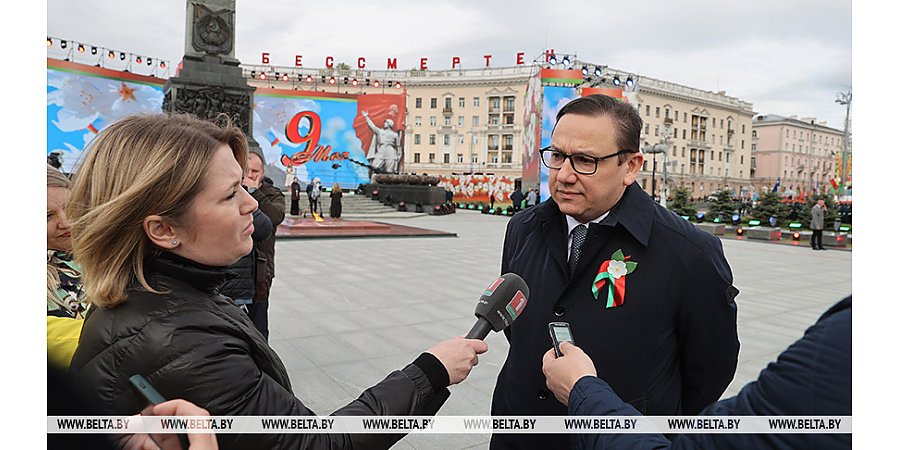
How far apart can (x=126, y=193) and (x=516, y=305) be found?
1.09 meters

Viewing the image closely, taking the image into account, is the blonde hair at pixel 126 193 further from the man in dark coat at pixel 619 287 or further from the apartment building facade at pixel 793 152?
the apartment building facade at pixel 793 152

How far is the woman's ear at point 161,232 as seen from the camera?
1315mm

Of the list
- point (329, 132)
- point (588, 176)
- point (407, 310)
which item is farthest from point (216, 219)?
point (329, 132)

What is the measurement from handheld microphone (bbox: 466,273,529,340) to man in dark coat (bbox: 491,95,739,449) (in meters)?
0.24

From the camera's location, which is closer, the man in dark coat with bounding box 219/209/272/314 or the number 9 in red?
the man in dark coat with bounding box 219/209/272/314

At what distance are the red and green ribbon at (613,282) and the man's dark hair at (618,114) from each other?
351 mm

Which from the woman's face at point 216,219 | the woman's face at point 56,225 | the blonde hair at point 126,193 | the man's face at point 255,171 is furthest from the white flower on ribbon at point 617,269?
the man's face at point 255,171

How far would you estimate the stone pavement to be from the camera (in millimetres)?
Result: 4465

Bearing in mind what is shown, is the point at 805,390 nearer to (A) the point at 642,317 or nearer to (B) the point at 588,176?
(A) the point at 642,317

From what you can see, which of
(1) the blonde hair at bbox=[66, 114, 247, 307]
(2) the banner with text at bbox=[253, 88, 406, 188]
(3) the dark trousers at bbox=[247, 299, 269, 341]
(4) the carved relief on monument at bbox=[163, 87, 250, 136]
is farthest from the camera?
(2) the banner with text at bbox=[253, 88, 406, 188]

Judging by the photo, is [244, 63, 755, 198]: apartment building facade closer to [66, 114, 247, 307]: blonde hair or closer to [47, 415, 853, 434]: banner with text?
[66, 114, 247, 307]: blonde hair

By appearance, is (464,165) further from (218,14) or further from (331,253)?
(331,253)

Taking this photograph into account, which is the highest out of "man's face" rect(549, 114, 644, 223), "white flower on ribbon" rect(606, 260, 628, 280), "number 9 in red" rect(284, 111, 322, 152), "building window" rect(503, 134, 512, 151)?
"building window" rect(503, 134, 512, 151)

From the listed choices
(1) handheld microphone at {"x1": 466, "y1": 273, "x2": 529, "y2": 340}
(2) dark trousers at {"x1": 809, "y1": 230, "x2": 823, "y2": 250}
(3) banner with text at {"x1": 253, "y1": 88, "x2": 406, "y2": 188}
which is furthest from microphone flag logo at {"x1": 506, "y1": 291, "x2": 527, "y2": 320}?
(3) banner with text at {"x1": 253, "y1": 88, "x2": 406, "y2": 188}
